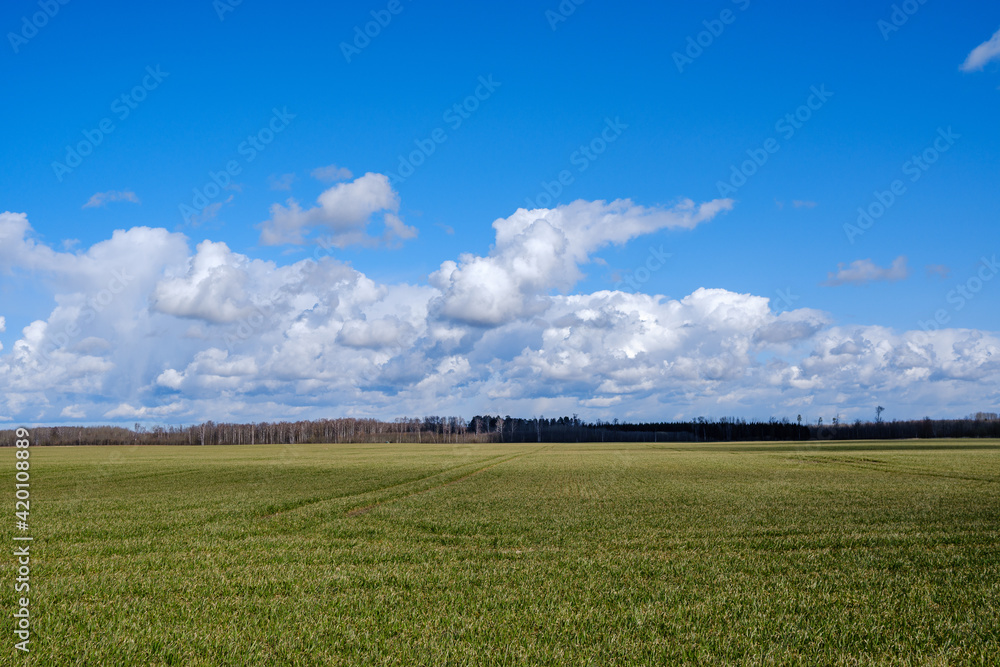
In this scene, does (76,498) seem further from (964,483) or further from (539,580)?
(964,483)

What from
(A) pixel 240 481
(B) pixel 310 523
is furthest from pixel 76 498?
(B) pixel 310 523

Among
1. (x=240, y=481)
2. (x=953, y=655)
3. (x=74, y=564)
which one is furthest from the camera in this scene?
(x=240, y=481)

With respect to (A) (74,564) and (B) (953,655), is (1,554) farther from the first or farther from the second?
(B) (953,655)

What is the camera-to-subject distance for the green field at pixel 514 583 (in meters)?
8.71

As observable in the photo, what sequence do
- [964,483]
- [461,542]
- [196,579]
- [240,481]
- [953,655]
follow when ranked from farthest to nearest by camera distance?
[240,481]
[964,483]
[461,542]
[196,579]
[953,655]

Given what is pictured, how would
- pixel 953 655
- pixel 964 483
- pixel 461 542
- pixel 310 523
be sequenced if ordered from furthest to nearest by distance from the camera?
1. pixel 964 483
2. pixel 310 523
3. pixel 461 542
4. pixel 953 655

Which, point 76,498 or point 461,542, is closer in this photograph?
point 461,542

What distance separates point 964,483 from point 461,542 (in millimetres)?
33117

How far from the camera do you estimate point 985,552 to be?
15617 mm

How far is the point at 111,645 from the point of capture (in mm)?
8664

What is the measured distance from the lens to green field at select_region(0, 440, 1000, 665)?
8711 mm

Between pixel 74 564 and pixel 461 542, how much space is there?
356 inches

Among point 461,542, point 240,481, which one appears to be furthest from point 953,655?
point 240,481

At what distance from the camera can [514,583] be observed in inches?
487
